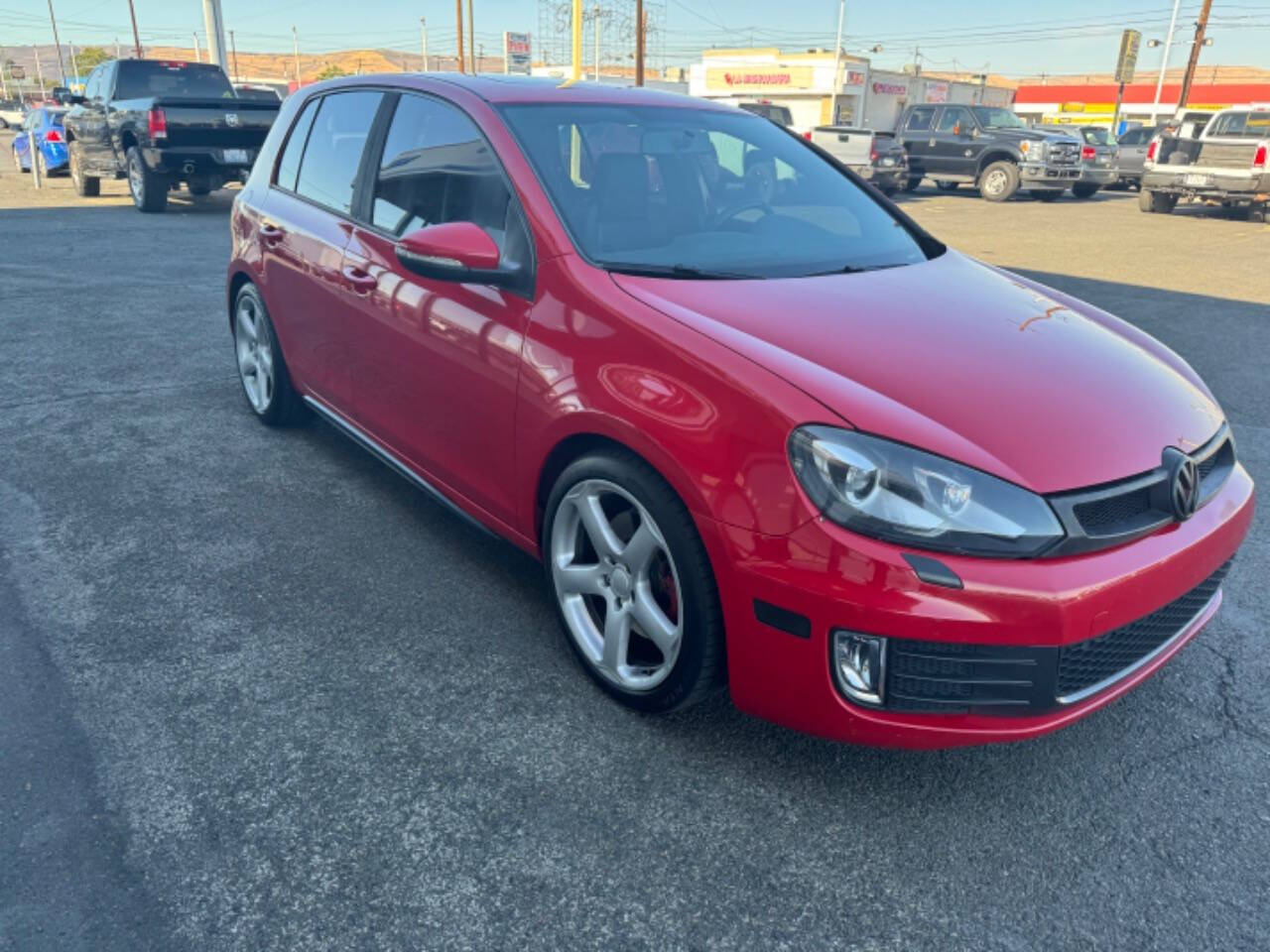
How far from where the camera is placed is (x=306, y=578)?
134 inches

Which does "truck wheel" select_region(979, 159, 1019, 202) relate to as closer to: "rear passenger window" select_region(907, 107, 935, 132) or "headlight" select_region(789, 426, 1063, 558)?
"rear passenger window" select_region(907, 107, 935, 132)

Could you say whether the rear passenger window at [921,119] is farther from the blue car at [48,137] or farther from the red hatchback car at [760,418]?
the red hatchback car at [760,418]

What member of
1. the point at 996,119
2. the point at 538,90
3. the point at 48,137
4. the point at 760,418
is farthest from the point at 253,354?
the point at 996,119

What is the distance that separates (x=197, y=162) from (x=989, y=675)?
13.2 metres

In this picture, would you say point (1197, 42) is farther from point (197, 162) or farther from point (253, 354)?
point (253, 354)

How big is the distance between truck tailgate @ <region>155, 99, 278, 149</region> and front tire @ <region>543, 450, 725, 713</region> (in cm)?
1183

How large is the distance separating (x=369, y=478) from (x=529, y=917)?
8.79 ft

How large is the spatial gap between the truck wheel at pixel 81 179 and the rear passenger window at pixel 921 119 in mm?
16129

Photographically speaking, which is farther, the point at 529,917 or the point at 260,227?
the point at 260,227

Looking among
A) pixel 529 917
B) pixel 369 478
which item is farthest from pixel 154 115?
pixel 529 917

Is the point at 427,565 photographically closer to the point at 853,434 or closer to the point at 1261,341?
the point at 853,434

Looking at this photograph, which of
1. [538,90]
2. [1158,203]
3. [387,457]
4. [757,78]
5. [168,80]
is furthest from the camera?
[757,78]

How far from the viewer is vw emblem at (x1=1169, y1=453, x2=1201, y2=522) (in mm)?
2254

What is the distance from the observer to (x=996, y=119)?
20.7 m
